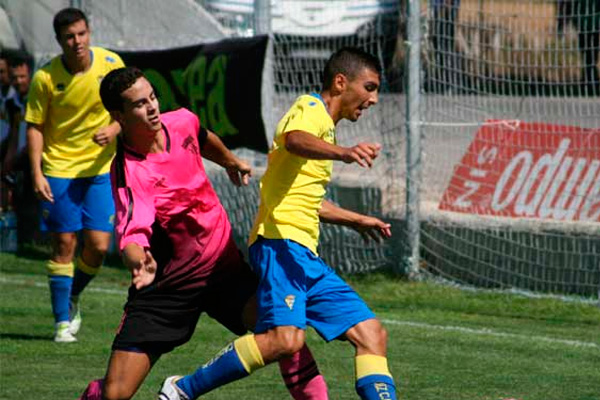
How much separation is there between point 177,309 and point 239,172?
906 mm

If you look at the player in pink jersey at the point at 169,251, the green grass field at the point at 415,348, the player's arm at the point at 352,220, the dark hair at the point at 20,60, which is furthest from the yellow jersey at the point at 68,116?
the dark hair at the point at 20,60

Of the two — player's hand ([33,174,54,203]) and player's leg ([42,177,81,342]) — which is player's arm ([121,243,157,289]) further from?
player's leg ([42,177,81,342])

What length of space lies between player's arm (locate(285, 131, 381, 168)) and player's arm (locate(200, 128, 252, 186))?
26.5 inches

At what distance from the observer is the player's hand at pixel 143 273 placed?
18.5 ft

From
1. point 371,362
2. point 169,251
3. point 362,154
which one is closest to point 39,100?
point 169,251

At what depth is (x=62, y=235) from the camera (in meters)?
9.77

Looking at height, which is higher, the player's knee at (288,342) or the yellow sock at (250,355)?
the player's knee at (288,342)

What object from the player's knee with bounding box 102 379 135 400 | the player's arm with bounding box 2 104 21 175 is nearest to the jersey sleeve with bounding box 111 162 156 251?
the player's knee with bounding box 102 379 135 400

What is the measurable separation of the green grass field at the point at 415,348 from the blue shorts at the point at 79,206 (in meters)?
0.81

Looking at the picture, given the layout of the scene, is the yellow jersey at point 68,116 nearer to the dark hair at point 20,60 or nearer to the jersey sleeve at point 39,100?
the jersey sleeve at point 39,100

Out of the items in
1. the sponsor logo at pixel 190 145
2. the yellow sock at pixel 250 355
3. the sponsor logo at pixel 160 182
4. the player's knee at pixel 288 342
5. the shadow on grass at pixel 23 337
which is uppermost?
the sponsor logo at pixel 190 145

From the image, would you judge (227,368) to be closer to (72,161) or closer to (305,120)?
(305,120)

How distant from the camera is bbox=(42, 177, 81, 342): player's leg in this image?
31.6 feet

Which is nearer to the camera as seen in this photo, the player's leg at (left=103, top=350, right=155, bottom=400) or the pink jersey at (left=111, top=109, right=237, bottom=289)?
the player's leg at (left=103, top=350, right=155, bottom=400)
